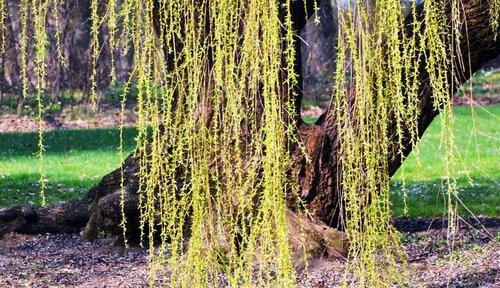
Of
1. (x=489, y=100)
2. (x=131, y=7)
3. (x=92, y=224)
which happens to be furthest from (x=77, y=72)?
(x=131, y=7)

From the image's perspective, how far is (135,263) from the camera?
202 inches

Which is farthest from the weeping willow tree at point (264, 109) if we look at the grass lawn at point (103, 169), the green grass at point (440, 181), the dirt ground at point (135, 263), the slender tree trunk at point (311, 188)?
the grass lawn at point (103, 169)

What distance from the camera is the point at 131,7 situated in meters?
3.08

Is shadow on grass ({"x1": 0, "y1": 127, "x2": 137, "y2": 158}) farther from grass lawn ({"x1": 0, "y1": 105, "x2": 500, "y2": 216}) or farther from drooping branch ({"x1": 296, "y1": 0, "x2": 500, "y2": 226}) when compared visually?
drooping branch ({"x1": 296, "y1": 0, "x2": 500, "y2": 226})

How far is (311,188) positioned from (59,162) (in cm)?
741

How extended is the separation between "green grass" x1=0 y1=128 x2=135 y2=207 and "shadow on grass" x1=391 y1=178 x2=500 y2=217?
8.17 feet

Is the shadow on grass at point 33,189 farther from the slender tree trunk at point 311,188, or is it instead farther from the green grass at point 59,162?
the slender tree trunk at point 311,188

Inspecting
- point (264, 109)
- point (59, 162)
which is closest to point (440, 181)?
point (59, 162)

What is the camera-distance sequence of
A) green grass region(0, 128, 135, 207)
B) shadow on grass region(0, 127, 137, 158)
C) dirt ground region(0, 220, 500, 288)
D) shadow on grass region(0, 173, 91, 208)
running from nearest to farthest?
dirt ground region(0, 220, 500, 288) < shadow on grass region(0, 173, 91, 208) < green grass region(0, 128, 135, 207) < shadow on grass region(0, 127, 137, 158)

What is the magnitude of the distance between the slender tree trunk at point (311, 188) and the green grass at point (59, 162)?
1746mm

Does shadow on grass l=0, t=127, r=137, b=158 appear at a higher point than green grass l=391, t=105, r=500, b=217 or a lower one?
higher

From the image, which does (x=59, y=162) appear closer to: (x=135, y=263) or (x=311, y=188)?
(x=135, y=263)

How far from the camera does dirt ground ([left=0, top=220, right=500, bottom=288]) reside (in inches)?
180

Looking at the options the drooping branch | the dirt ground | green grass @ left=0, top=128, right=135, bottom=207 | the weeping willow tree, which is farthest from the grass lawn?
the weeping willow tree
